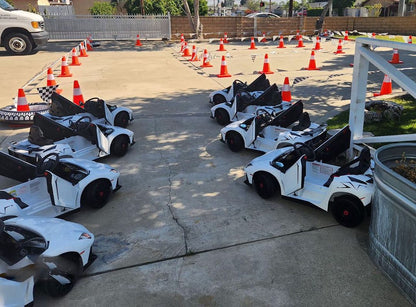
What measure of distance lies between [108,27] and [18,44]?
8.53 meters

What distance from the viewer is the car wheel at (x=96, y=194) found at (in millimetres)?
4395

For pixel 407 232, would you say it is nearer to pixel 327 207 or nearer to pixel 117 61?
pixel 327 207

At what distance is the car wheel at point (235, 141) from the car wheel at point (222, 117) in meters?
1.28

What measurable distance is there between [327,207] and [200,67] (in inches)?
440

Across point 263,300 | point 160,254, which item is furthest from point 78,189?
point 263,300

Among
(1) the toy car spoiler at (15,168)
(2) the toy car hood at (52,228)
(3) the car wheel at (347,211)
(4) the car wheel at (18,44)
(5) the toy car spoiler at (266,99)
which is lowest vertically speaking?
(3) the car wheel at (347,211)

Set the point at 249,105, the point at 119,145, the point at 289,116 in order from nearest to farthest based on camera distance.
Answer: the point at 119,145
the point at 289,116
the point at 249,105

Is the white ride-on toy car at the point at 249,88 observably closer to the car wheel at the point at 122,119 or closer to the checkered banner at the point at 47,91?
the car wheel at the point at 122,119

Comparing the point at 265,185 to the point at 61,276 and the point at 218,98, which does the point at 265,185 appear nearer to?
the point at 61,276

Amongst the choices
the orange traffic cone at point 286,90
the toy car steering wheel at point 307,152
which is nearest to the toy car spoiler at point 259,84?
the orange traffic cone at point 286,90

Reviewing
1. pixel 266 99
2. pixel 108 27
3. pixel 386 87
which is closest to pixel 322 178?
pixel 266 99

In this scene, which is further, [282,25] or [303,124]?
[282,25]

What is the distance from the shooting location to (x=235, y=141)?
6148 mm

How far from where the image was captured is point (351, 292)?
3145 mm
